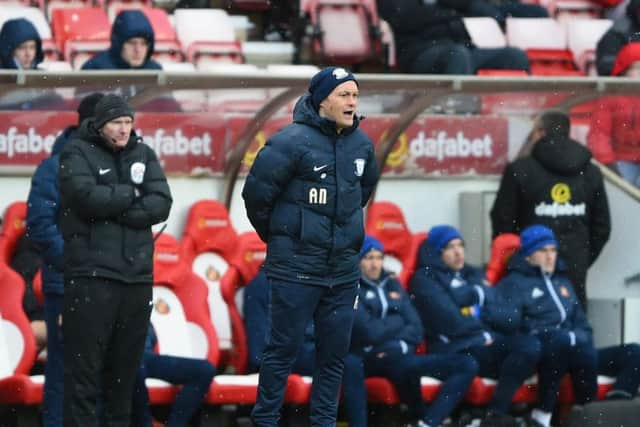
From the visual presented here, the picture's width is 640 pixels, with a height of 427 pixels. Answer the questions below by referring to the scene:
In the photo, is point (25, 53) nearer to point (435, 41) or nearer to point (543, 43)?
point (435, 41)

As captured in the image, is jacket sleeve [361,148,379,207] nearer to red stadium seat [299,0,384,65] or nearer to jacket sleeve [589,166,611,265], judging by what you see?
jacket sleeve [589,166,611,265]

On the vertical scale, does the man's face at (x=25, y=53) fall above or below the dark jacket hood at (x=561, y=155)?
above

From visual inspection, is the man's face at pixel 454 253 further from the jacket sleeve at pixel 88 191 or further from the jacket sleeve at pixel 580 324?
the jacket sleeve at pixel 88 191

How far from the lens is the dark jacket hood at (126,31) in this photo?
38.7 ft

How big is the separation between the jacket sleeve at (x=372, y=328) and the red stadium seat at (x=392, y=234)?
86 cm

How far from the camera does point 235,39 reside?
1555cm

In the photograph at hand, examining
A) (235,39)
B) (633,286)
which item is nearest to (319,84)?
(633,286)

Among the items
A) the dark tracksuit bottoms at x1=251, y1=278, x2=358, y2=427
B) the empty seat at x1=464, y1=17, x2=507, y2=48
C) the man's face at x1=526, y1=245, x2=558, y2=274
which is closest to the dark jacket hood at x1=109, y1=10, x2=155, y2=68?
the man's face at x1=526, y1=245, x2=558, y2=274

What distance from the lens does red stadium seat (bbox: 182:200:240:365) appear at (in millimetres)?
11641

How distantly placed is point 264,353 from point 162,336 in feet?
→ 8.31

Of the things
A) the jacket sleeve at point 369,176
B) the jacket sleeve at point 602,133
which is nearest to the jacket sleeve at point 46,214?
the jacket sleeve at point 369,176

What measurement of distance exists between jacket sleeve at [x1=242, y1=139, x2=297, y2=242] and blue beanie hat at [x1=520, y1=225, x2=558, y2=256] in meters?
3.28

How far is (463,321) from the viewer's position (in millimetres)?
11531

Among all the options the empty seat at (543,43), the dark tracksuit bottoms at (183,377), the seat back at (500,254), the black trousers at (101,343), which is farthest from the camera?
the empty seat at (543,43)
